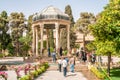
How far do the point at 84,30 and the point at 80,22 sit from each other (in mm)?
1874

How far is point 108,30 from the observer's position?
21875 mm

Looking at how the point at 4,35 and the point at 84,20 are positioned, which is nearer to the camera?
the point at 4,35

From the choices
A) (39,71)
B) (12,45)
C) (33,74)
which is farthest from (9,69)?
(12,45)

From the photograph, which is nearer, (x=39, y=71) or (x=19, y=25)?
(x=39, y=71)

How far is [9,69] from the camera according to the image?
3069 cm

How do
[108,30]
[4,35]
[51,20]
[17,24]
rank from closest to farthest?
[108,30] < [51,20] < [4,35] < [17,24]

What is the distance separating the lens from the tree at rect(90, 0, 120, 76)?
21.6m

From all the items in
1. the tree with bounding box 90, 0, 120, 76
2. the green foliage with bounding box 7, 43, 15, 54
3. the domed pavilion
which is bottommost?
the green foliage with bounding box 7, 43, 15, 54

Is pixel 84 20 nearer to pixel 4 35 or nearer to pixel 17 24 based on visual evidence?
pixel 17 24

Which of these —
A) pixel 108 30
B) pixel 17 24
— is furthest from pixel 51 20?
pixel 17 24

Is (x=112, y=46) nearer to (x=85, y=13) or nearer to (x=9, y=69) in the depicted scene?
(x=9, y=69)

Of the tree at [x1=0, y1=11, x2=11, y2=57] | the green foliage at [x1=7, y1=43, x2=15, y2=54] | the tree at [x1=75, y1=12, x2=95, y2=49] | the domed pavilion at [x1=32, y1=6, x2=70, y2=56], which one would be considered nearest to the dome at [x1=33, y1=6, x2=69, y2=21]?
the domed pavilion at [x1=32, y1=6, x2=70, y2=56]

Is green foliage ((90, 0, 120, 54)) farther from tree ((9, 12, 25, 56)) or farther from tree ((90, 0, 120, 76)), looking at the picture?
tree ((9, 12, 25, 56))

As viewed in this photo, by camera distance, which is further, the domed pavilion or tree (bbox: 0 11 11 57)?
tree (bbox: 0 11 11 57)
